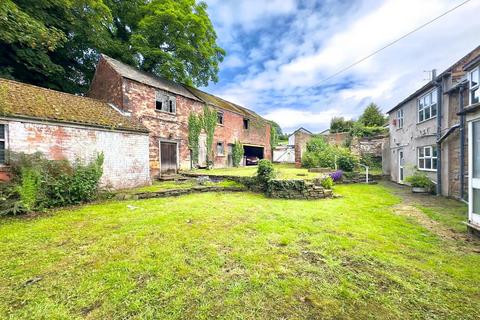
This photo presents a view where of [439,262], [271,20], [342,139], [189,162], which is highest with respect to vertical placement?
[271,20]

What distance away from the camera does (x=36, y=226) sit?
4.97m

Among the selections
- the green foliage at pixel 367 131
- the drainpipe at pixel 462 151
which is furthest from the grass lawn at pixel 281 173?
the green foliage at pixel 367 131

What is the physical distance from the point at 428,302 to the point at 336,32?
37.0 feet

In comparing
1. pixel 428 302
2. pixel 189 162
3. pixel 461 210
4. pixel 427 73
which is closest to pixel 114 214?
pixel 428 302

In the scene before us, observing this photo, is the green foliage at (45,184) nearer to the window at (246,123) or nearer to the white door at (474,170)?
the white door at (474,170)

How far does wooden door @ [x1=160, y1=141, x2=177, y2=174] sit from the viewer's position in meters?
12.7

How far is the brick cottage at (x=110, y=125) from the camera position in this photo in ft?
22.5

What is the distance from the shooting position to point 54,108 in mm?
7898

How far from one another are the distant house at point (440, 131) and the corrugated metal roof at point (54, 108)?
1339 centimetres

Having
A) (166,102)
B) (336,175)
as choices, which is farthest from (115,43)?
(336,175)

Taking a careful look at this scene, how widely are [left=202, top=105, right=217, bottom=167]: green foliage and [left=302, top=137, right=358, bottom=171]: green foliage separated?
7922 mm

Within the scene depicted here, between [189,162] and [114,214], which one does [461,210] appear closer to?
[114,214]

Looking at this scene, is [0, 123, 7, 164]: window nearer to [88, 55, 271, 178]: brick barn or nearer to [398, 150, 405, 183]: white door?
[88, 55, 271, 178]: brick barn

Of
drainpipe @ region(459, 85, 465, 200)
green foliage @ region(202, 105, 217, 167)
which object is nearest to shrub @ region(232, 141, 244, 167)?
green foliage @ region(202, 105, 217, 167)
